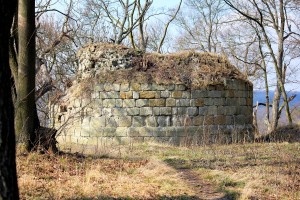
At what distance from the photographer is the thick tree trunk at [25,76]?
767cm

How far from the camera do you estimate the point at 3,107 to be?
2.92m

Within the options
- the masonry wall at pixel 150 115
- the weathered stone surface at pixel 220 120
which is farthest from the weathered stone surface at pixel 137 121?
the weathered stone surface at pixel 220 120

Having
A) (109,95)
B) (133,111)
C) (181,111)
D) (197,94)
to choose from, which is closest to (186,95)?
(197,94)

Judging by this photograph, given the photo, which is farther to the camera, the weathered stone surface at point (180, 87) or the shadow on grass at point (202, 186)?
the weathered stone surface at point (180, 87)

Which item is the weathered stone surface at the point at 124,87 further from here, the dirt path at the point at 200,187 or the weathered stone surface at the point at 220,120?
the dirt path at the point at 200,187

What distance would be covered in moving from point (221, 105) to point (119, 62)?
3560 mm

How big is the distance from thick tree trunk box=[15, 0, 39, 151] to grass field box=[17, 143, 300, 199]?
56 centimetres

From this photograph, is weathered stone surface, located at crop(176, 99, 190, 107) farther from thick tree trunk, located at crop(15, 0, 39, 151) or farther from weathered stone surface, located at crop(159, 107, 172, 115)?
thick tree trunk, located at crop(15, 0, 39, 151)

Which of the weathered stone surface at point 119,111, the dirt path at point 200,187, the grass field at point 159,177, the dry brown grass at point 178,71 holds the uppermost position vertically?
the dry brown grass at point 178,71

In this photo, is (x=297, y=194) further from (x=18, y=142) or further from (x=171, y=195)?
(x=18, y=142)

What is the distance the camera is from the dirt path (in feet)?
18.3

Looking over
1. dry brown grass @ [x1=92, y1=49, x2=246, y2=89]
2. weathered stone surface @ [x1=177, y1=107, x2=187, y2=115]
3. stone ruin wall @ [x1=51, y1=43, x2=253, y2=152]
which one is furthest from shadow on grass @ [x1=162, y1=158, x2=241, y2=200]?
dry brown grass @ [x1=92, y1=49, x2=246, y2=89]

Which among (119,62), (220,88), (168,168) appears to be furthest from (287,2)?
(168,168)

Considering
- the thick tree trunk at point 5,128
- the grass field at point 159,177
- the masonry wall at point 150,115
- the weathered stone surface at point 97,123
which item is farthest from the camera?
the weathered stone surface at point 97,123
